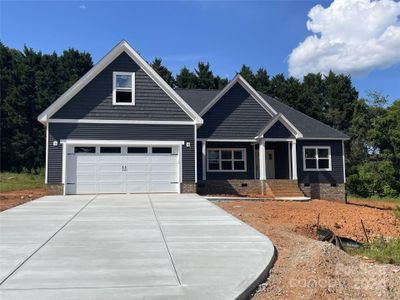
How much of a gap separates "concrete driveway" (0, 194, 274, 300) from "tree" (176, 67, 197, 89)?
130 feet

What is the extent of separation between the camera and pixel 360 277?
6.02 m

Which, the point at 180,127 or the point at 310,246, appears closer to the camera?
the point at 310,246

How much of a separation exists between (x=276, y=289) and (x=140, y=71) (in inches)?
624

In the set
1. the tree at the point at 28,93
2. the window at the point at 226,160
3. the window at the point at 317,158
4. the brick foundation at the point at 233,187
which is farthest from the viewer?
the tree at the point at 28,93

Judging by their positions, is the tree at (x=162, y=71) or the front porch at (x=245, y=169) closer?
the front porch at (x=245, y=169)

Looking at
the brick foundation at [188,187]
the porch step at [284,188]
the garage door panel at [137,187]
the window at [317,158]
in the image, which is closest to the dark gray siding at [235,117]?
the porch step at [284,188]

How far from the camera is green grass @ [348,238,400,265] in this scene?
7.53 meters

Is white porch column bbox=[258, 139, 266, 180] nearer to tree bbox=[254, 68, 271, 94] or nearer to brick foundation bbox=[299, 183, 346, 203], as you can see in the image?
brick foundation bbox=[299, 183, 346, 203]

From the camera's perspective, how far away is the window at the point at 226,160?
2397 centimetres

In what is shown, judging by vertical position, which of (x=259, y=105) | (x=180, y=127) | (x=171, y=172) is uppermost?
(x=259, y=105)

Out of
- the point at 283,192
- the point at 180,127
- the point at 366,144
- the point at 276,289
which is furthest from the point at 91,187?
the point at 366,144

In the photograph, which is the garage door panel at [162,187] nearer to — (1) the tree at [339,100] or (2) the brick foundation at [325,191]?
(2) the brick foundation at [325,191]

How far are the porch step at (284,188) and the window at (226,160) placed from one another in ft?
7.74

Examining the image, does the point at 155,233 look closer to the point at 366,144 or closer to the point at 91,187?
the point at 91,187
